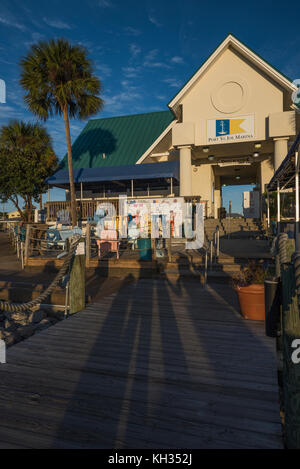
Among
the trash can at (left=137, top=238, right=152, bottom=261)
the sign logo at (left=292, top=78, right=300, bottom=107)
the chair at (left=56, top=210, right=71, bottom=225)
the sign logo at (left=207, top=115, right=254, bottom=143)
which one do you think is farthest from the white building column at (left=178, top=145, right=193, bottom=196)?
the trash can at (left=137, top=238, right=152, bottom=261)

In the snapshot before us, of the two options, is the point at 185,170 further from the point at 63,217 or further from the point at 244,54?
the point at 63,217

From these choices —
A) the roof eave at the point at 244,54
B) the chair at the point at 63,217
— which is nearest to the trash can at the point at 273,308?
the chair at the point at 63,217

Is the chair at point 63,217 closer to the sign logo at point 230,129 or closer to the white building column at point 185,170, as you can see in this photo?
the white building column at point 185,170

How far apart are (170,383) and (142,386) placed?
274mm

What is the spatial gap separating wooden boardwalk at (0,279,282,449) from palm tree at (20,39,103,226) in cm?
1352

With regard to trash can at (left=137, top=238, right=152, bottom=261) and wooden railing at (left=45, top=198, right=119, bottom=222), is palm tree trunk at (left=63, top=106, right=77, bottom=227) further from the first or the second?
trash can at (left=137, top=238, right=152, bottom=261)

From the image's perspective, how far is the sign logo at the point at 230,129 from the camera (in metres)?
16.9

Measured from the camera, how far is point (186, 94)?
1794 cm

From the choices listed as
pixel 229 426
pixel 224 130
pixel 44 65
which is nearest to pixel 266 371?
pixel 229 426

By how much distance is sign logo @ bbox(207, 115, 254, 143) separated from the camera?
16.9 m

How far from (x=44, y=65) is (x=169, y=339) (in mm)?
18070

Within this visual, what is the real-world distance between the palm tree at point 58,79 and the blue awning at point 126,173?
45.9 inches
